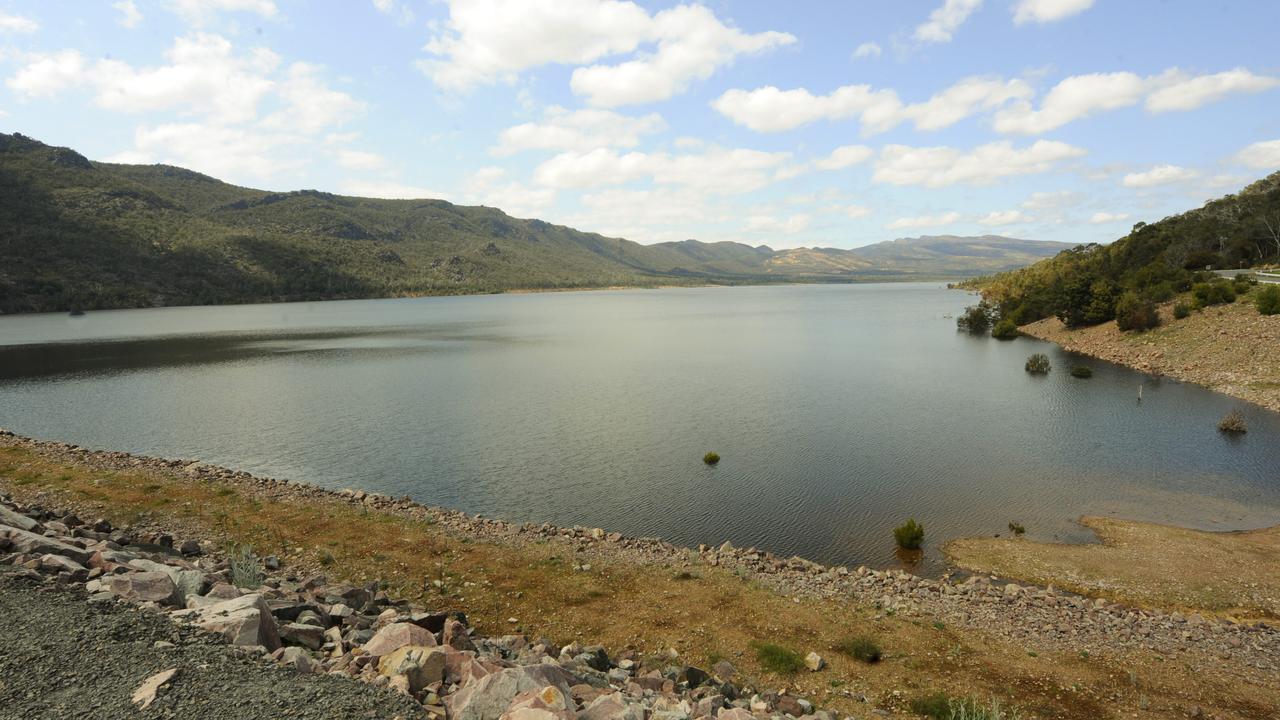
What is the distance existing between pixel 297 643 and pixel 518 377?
52.8 m

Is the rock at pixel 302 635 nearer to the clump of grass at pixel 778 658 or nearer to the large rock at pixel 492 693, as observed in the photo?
the large rock at pixel 492 693

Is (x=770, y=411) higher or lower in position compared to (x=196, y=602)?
lower

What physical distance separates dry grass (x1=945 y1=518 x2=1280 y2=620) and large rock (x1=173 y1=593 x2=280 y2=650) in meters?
21.3

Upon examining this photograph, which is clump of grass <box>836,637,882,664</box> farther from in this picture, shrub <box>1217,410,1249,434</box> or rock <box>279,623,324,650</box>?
shrub <box>1217,410,1249,434</box>

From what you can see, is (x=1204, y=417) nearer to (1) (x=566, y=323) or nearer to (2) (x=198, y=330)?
(1) (x=566, y=323)

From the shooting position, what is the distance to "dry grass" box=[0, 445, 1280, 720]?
42.2 feet

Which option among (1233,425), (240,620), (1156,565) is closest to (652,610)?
(240,620)

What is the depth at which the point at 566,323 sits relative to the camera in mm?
134000

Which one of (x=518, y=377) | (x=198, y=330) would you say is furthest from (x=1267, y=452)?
(x=198, y=330)

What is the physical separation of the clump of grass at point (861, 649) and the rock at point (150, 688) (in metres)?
13.1

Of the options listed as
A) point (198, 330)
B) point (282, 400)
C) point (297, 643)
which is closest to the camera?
point (297, 643)

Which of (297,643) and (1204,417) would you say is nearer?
(297,643)

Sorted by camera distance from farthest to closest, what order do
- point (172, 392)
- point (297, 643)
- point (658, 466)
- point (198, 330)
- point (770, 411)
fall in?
point (198, 330), point (172, 392), point (770, 411), point (658, 466), point (297, 643)

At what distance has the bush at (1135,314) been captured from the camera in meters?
68.8
